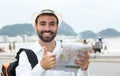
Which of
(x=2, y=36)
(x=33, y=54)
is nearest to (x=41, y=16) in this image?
(x=33, y=54)

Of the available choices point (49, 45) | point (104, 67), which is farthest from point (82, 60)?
point (104, 67)

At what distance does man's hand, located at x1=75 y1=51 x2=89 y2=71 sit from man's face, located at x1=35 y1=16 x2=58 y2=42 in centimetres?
26

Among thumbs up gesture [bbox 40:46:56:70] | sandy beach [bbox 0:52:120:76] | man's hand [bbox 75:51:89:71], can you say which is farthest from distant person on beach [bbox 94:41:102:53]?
thumbs up gesture [bbox 40:46:56:70]

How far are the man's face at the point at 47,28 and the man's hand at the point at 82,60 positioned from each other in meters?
0.26

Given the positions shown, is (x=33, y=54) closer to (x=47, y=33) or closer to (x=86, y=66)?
(x=47, y=33)

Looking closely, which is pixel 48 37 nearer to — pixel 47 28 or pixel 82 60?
pixel 47 28

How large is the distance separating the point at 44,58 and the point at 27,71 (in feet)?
0.59

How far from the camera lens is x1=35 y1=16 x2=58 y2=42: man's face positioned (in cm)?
325

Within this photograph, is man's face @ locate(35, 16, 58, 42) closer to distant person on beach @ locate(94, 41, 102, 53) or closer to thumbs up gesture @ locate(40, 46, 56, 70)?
thumbs up gesture @ locate(40, 46, 56, 70)

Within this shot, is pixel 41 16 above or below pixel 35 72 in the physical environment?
above

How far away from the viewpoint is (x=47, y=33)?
3252 millimetres

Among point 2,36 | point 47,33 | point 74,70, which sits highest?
point 47,33

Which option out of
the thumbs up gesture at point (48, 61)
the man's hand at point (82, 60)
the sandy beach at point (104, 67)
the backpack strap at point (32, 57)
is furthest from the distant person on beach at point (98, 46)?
the thumbs up gesture at point (48, 61)

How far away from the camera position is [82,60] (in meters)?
3.24
